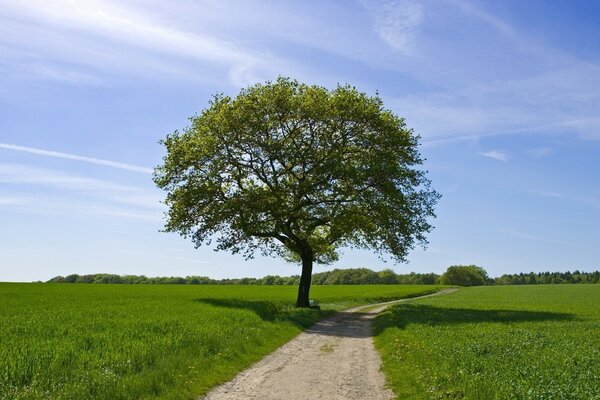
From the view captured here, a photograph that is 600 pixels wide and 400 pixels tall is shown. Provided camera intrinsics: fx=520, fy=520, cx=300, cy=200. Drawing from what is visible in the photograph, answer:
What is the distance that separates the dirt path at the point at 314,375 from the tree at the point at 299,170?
18.6 meters

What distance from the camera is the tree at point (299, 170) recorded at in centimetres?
4297

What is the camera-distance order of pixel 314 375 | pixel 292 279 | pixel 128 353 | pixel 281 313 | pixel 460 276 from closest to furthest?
pixel 128 353, pixel 314 375, pixel 281 313, pixel 292 279, pixel 460 276

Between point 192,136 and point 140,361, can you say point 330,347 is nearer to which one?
point 140,361

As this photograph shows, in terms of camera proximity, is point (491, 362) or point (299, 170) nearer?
point (491, 362)

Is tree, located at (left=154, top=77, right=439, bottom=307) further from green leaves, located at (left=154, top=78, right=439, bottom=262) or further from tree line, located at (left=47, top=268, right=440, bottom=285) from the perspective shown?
tree line, located at (left=47, top=268, right=440, bottom=285)

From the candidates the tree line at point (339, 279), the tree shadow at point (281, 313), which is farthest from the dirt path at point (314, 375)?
the tree line at point (339, 279)

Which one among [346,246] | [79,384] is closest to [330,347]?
[79,384]

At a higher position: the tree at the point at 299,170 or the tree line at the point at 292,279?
the tree at the point at 299,170

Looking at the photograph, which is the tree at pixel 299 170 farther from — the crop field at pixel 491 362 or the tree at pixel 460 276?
the tree at pixel 460 276

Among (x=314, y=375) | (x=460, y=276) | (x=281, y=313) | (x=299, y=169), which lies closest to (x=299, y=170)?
(x=299, y=169)

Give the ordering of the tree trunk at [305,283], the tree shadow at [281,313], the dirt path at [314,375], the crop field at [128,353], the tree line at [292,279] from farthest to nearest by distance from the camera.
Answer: the tree line at [292,279] → the tree trunk at [305,283] → the tree shadow at [281,313] → the dirt path at [314,375] → the crop field at [128,353]

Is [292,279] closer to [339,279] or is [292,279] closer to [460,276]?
[339,279]

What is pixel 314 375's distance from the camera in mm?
16969

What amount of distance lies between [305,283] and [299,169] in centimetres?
1025
